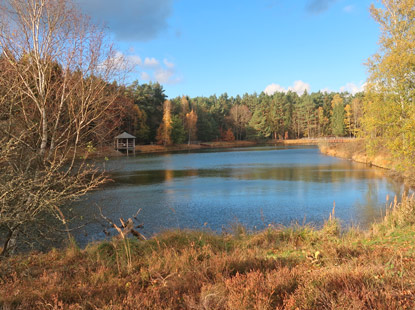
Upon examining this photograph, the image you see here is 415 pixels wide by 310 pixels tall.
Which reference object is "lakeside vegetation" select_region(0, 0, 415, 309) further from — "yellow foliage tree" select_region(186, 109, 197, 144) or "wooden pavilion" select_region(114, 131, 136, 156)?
"yellow foliage tree" select_region(186, 109, 197, 144)

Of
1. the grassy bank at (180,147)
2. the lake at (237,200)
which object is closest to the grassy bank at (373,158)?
the lake at (237,200)

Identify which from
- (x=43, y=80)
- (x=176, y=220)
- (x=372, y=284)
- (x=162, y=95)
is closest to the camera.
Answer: (x=372, y=284)

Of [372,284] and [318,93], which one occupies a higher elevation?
[318,93]

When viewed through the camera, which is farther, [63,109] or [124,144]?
[124,144]

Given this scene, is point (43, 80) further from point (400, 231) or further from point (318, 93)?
point (318, 93)

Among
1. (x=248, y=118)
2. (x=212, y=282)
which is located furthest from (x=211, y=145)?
(x=212, y=282)

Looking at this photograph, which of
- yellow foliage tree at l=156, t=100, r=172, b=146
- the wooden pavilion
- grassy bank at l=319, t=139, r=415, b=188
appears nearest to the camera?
grassy bank at l=319, t=139, r=415, b=188

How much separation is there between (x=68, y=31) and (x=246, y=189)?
47.5 ft

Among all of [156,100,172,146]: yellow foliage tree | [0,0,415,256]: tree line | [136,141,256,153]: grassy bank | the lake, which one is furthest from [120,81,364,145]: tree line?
[0,0,415,256]: tree line

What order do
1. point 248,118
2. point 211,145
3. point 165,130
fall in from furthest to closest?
point 248,118 → point 211,145 → point 165,130

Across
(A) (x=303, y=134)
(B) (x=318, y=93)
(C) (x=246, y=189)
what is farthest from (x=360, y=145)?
(B) (x=318, y=93)

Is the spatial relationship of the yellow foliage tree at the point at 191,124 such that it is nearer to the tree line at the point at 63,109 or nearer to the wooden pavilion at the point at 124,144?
the wooden pavilion at the point at 124,144

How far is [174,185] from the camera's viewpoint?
22000 millimetres

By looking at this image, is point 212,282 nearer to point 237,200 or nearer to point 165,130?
point 237,200
